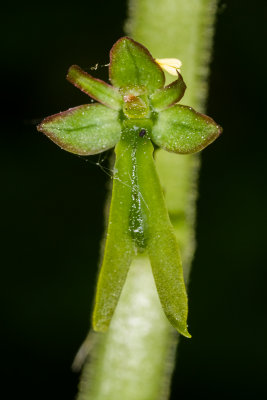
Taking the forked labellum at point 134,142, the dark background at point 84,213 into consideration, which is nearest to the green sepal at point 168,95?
the forked labellum at point 134,142

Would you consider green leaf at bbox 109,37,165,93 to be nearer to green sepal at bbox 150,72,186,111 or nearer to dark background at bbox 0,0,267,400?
green sepal at bbox 150,72,186,111

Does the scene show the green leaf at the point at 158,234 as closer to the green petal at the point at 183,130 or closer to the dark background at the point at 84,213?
A: the green petal at the point at 183,130

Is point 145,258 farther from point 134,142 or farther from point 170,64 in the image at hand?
point 170,64

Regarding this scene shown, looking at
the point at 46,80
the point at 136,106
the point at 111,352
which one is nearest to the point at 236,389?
the point at 46,80

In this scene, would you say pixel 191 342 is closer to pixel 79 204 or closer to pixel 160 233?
pixel 79 204

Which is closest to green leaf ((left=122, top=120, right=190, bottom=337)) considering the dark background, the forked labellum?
the forked labellum

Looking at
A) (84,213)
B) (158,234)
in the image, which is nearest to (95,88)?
(158,234)
